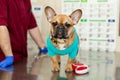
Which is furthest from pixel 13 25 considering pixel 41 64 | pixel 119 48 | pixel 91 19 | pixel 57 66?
A: pixel 119 48

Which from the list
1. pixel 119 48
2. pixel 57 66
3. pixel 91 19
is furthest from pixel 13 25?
pixel 119 48

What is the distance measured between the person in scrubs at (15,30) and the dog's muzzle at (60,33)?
0.30 meters

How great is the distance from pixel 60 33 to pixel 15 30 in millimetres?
412

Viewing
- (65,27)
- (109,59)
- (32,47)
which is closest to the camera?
(65,27)

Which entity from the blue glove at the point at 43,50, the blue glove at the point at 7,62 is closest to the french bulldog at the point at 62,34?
the blue glove at the point at 7,62

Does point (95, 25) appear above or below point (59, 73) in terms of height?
above

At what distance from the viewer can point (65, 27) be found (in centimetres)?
87

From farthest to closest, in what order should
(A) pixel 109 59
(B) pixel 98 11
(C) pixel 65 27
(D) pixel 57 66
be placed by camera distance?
(B) pixel 98 11 < (A) pixel 109 59 < (D) pixel 57 66 < (C) pixel 65 27

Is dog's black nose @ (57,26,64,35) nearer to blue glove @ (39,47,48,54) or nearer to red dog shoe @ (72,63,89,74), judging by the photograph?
red dog shoe @ (72,63,89,74)

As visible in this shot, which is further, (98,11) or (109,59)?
(98,11)

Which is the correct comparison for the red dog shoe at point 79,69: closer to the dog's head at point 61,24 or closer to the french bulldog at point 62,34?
the french bulldog at point 62,34

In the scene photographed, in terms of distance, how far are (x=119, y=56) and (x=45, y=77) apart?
56 centimetres

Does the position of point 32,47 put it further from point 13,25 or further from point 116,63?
point 116,63

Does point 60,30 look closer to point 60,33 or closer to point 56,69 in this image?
point 60,33
